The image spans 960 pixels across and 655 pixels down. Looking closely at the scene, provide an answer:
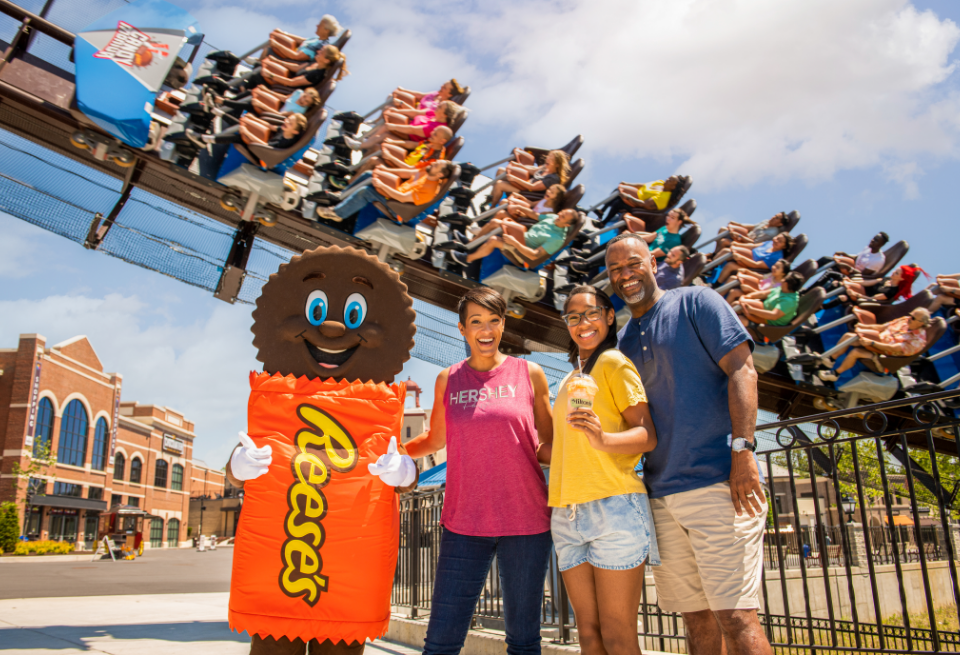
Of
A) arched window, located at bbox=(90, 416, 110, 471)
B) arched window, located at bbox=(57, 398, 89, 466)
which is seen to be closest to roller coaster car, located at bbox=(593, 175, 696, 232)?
arched window, located at bbox=(57, 398, 89, 466)

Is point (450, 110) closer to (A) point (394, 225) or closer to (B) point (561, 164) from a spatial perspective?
(A) point (394, 225)

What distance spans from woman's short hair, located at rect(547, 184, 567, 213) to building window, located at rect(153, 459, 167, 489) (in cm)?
4343

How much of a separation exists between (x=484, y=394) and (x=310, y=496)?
779mm

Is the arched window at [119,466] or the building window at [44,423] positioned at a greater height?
the building window at [44,423]

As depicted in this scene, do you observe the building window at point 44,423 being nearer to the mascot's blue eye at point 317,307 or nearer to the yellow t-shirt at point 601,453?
the mascot's blue eye at point 317,307

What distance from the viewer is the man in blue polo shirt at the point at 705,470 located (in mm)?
1971

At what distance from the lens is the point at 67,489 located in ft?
105

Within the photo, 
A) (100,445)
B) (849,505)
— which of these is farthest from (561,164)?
(100,445)

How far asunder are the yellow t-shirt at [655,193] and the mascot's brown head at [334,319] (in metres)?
7.65

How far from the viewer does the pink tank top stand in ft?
7.38

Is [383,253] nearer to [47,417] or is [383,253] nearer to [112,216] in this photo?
[112,216]

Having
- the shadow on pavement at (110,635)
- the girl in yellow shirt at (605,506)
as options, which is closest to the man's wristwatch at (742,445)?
the girl in yellow shirt at (605,506)

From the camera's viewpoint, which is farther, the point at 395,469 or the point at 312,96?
the point at 312,96

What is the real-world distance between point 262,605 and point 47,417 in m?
36.3
